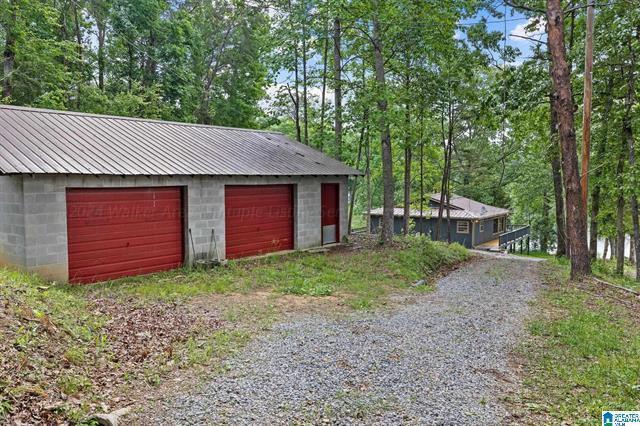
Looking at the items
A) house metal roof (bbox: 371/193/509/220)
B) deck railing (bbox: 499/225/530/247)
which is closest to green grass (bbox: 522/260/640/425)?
house metal roof (bbox: 371/193/509/220)

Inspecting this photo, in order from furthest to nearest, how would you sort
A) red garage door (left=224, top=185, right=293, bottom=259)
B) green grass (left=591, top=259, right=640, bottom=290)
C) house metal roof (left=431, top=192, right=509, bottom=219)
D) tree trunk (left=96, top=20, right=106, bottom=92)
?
house metal roof (left=431, top=192, right=509, bottom=219) < tree trunk (left=96, top=20, right=106, bottom=92) < red garage door (left=224, top=185, right=293, bottom=259) < green grass (left=591, top=259, right=640, bottom=290)

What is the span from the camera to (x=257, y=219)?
43.3 ft

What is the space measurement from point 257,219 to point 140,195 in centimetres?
371

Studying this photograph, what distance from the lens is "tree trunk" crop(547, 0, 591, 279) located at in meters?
10.2

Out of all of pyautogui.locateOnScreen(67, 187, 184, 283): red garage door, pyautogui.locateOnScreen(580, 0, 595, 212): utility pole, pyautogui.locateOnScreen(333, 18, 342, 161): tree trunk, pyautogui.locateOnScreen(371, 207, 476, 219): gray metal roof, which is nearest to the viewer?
pyautogui.locateOnScreen(67, 187, 184, 283): red garage door

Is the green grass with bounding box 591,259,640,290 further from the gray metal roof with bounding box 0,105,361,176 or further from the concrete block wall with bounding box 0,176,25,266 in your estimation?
the concrete block wall with bounding box 0,176,25,266

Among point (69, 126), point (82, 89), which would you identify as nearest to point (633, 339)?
point (69, 126)

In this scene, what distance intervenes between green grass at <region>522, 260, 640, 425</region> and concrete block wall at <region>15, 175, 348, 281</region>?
781 centimetres

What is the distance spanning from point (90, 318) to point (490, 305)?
261 inches

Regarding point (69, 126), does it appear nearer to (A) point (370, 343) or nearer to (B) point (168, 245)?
(B) point (168, 245)

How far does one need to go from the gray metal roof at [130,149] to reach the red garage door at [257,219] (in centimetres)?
78

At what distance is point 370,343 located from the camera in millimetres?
5852

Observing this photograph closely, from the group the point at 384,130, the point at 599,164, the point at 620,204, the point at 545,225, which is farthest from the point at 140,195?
the point at 545,225

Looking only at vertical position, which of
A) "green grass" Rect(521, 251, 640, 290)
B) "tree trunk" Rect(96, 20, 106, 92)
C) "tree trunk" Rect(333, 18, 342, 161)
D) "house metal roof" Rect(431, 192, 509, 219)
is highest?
"tree trunk" Rect(96, 20, 106, 92)
